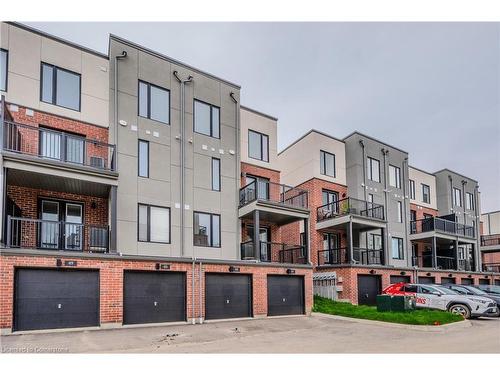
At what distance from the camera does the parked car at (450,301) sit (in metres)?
17.8

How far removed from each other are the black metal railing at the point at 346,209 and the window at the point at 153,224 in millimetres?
10263

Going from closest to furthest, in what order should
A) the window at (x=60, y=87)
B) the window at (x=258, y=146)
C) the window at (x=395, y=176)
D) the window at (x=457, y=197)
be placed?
the window at (x=60, y=87), the window at (x=258, y=146), the window at (x=395, y=176), the window at (x=457, y=197)

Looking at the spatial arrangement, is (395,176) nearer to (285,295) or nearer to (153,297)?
(285,295)

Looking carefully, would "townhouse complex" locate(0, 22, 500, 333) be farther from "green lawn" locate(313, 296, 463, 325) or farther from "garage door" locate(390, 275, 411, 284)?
"green lawn" locate(313, 296, 463, 325)

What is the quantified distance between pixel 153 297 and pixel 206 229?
4.19 meters

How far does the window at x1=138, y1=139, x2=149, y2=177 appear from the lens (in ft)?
56.5

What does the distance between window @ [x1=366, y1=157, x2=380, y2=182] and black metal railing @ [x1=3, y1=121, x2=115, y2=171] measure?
16657 mm

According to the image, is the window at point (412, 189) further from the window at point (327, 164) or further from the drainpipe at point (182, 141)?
the drainpipe at point (182, 141)

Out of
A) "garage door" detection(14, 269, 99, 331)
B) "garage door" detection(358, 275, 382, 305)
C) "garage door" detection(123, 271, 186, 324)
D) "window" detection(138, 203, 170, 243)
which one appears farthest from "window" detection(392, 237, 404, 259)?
"garage door" detection(14, 269, 99, 331)

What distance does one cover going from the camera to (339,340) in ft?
40.0

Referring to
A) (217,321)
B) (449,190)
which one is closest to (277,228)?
(217,321)

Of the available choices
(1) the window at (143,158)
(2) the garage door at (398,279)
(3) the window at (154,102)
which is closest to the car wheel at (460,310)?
(2) the garage door at (398,279)

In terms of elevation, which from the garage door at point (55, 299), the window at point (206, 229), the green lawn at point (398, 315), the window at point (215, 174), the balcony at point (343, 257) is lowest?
the green lawn at point (398, 315)

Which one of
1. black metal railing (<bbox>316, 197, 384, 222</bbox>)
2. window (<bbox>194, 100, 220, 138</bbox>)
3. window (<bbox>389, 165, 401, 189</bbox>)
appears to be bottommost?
black metal railing (<bbox>316, 197, 384, 222</bbox>)
